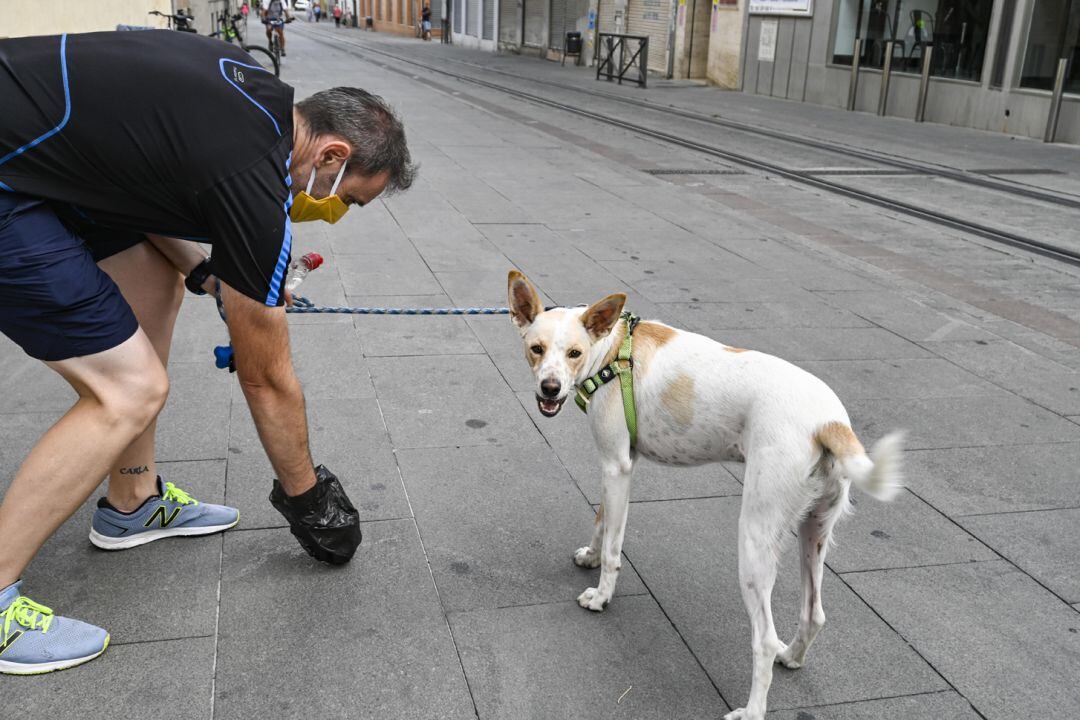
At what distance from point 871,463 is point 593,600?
1.02 m

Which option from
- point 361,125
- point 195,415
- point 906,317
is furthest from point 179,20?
point 361,125

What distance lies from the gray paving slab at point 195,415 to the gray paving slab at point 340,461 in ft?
0.23

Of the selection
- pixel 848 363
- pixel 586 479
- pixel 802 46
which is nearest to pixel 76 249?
pixel 586 479

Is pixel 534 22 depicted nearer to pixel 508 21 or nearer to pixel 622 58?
pixel 508 21

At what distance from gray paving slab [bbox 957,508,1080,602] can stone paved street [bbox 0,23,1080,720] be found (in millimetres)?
11

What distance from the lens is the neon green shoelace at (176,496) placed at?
10.6 feet

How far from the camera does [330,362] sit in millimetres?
4945

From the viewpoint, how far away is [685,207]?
9414 millimetres

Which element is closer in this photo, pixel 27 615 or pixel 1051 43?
pixel 27 615

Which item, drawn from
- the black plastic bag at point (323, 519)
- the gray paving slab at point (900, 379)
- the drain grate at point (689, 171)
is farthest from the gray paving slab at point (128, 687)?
the drain grate at point (689, 171)

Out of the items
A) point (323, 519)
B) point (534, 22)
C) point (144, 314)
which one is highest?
point (534, 22)

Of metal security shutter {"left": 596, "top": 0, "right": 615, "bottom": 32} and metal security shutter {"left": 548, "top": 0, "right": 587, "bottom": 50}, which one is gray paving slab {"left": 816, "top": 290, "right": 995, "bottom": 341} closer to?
metal security shutter {"left": 596, "top": 0, "right": 615, "bottom": 32}

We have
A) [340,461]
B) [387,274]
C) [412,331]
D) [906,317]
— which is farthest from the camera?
[387,274]

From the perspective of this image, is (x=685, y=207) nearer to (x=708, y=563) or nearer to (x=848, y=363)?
(x=848, y=363)
